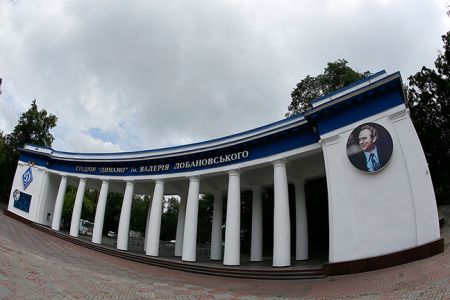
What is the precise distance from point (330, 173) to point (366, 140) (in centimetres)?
199

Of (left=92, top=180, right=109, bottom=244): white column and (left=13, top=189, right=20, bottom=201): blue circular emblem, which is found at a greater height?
(left=13, top=189, right=20, bottom=201): blue circular emblem

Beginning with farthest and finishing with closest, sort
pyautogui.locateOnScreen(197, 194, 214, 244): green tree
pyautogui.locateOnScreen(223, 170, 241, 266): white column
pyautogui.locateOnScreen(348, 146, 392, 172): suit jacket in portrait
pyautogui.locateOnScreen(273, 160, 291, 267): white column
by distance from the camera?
pyautogui.locateOnScreen(197, 194, 214, 244): green tree → pyautogui.locateOnScreen(223, 170, 241, 266): white column → pyautogui.locateOnScreen(273, 160, 291, 267): white column → pyautogui.locateOnScreen(348, 146, 392, 172): suit jacket in portrait

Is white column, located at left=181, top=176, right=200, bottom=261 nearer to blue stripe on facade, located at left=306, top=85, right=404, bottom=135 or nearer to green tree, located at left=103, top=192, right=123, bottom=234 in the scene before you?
blue stripe on facade, located at left=306, top=85, right=404, bottom=135

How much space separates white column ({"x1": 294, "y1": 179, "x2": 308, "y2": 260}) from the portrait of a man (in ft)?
21.7

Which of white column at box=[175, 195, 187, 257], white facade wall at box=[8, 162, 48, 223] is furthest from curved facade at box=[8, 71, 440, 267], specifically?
white facade wall at box=[8, 162, 48, 223]

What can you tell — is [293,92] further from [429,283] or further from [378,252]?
[429,283]

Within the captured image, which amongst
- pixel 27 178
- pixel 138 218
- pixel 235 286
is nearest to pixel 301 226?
pixel 235 286

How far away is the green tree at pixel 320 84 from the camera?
29.0m

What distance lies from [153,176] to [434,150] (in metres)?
21.1

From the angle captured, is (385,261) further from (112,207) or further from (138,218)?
(138,218)

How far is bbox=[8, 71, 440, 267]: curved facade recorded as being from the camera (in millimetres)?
11336

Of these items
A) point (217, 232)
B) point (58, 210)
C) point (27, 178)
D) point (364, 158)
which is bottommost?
point (217, 232)

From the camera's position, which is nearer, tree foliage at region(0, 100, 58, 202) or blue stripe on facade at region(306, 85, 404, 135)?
blue stripe on facade at region(306, 85, 404, 135)

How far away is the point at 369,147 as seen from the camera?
1223 cm
